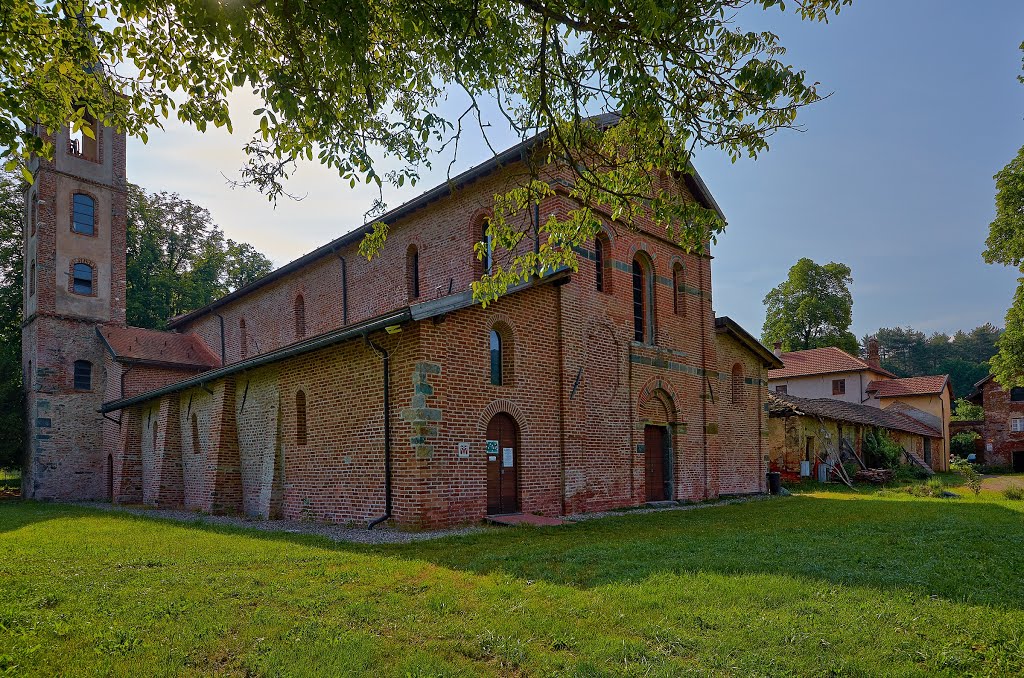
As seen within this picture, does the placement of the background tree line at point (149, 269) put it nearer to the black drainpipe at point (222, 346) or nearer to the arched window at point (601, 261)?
the black drainpipe at point (222, 346)

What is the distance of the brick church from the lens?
1245cm

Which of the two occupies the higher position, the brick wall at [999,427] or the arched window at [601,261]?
the arched window at [601,261]

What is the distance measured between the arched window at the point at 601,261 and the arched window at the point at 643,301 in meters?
1.68

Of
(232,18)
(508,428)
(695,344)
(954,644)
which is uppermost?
(232,18)

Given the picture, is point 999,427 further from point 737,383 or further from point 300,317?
point 300,317

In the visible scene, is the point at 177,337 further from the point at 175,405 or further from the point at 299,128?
the point at 299,128

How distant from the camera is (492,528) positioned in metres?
12.0

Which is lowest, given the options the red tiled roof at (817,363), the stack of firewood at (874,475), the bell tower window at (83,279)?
the stack of firewood at (874,475)

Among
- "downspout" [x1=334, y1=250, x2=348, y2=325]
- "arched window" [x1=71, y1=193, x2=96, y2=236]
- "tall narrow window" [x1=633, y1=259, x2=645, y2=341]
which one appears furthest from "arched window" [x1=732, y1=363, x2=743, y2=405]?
"arched window" [x1=71, y1=193, x2=96, y2=236]

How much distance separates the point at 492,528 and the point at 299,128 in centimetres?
793

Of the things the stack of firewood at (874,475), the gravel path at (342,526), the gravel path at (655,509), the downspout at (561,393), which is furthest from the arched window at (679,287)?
the stack of firewood at (874,475)

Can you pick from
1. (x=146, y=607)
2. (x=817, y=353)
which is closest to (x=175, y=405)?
(x=146, y=607)

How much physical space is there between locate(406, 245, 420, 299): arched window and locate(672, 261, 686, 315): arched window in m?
7.37

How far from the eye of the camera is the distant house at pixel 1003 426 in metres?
43.6
